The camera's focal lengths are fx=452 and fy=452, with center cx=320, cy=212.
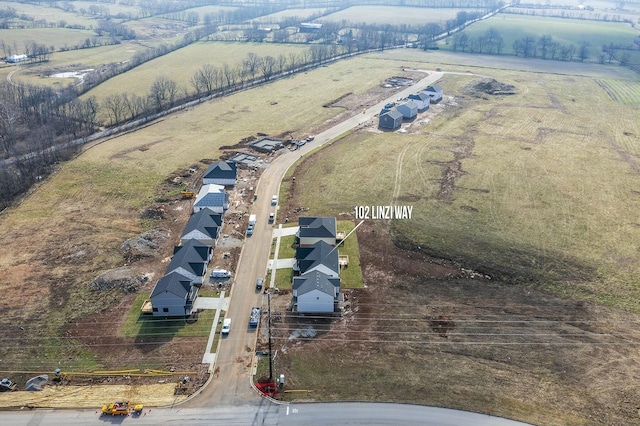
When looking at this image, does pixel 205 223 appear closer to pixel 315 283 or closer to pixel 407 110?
pixel 315 283

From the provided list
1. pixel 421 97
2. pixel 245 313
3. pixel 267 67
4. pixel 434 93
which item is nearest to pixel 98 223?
pixel 245 313

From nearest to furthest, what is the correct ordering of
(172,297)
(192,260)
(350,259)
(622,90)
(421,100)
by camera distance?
(172,297)
(192,260)
(350,259)
(421,100)
(622,90)

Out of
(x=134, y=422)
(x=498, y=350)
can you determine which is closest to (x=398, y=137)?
(x=498, y=350)

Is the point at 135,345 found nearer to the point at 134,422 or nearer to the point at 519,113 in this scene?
the point at 134,422

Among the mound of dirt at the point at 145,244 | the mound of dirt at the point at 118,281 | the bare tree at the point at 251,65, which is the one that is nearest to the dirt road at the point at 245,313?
the mound of dirt at the point at 118,281

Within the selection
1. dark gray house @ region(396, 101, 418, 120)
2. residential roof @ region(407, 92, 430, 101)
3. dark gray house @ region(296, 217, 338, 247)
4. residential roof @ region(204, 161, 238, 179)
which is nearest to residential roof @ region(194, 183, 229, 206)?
residential roof @ region(204, 161, 238, 179)

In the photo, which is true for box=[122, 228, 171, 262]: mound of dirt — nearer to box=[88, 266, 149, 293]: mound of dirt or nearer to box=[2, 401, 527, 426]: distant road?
box=[88, 266, 149, 293]: mound of dirt

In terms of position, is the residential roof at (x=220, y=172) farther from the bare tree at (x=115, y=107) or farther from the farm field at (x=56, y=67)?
the farm field at (x=56, y=67)
